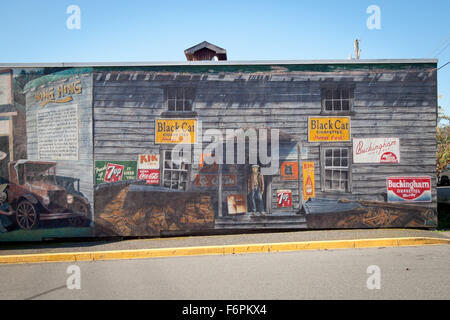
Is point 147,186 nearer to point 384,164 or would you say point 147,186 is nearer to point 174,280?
point 174,280

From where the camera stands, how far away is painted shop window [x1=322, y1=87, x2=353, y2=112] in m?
9.44

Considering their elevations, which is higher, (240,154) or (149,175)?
(240,154)

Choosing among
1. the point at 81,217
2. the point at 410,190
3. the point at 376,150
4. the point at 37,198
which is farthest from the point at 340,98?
the point at 37,198

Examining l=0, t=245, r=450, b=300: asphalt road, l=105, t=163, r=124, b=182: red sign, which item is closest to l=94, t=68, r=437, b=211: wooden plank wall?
l=105, t=163, r=124, b=182: red sign

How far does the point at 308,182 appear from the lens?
939 centimetres

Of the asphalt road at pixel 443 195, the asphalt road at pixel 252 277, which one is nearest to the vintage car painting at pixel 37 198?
the asphalt road at pixel 252 277

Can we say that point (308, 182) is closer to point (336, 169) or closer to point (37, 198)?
point (336, 169)

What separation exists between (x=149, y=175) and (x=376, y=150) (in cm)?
619

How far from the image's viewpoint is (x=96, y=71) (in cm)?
939

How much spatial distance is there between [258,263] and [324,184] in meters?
3.66

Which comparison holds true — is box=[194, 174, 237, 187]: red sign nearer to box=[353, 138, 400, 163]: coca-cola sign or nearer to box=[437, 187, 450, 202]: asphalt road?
box=[353, 138, 400, 163]: coca-cola sign
